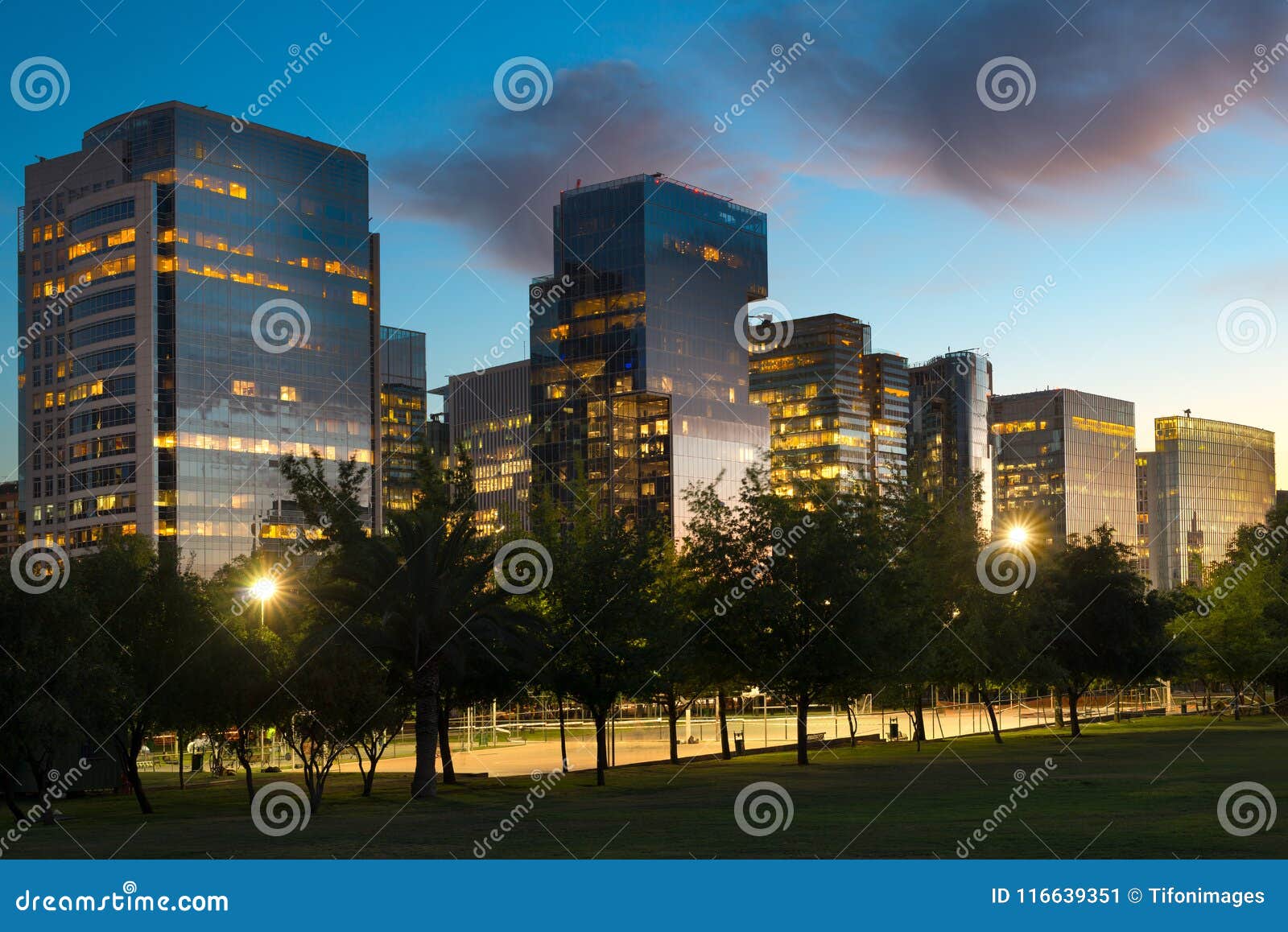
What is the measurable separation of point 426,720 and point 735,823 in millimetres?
16521

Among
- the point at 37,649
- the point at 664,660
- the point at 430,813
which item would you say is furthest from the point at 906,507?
the point at 37,649

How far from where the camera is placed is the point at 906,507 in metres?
72.4

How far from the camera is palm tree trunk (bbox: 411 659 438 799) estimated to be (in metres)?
44.2

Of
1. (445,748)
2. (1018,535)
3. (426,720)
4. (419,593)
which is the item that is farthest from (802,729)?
(1018,535)

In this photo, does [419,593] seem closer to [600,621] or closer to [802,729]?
[600,621]

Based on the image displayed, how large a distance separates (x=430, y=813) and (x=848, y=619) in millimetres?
23859

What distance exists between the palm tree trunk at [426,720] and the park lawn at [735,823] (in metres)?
1.31

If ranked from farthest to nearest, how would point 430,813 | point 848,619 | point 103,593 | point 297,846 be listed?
point 848,619 → point 103,593 → point 430,813 → point 297,846

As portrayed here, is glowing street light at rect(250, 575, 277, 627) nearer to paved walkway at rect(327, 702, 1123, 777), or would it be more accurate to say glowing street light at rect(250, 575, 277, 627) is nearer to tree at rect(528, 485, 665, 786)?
paved walkway at rect(327, 702, 1123, 777)

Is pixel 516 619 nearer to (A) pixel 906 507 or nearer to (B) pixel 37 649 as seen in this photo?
(B) pixel 37 649

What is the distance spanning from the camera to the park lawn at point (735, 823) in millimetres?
26938

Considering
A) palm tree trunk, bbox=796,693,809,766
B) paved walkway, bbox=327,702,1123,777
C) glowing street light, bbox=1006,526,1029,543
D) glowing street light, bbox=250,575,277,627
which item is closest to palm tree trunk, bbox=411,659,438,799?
paved walkway, bbox=327,702,1123,777

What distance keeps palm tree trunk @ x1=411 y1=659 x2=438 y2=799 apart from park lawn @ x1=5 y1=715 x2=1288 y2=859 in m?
1.31

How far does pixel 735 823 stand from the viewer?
32.0m
